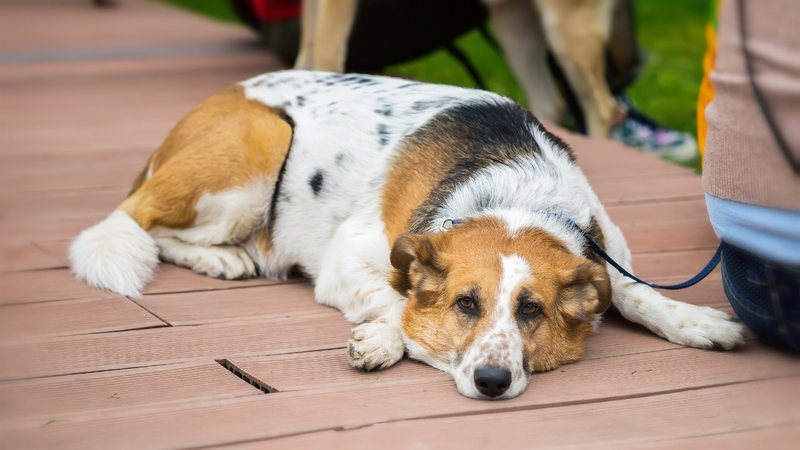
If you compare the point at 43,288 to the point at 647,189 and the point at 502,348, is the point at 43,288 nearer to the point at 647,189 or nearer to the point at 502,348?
the point at 502,348

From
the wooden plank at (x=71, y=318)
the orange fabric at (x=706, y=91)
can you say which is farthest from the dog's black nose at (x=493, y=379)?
the orange fabric at (x=706, y=91)

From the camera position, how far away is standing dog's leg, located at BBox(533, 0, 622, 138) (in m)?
5.68

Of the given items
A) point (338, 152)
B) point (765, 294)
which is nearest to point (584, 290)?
point (765, 294)

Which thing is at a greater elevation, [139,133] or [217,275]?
[217,275]

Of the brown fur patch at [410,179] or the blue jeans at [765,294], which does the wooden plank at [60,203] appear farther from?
the blue jeans at [765,294]

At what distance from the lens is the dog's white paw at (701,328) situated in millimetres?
2885

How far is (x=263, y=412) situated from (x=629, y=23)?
4.36m

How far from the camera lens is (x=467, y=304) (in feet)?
8.95

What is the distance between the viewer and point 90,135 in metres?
5.50

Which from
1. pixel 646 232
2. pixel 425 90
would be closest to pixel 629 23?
pixel 646 232

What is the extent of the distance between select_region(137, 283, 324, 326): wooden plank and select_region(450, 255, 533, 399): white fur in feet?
2.43

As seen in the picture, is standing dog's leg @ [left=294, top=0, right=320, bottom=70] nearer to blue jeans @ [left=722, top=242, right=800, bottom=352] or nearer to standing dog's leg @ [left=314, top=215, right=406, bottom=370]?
standing dog's leg @ [left=314, top=215, right=406, bottom=370]

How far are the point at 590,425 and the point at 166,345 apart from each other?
1151mm

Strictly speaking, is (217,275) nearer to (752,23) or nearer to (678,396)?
(678,396)
